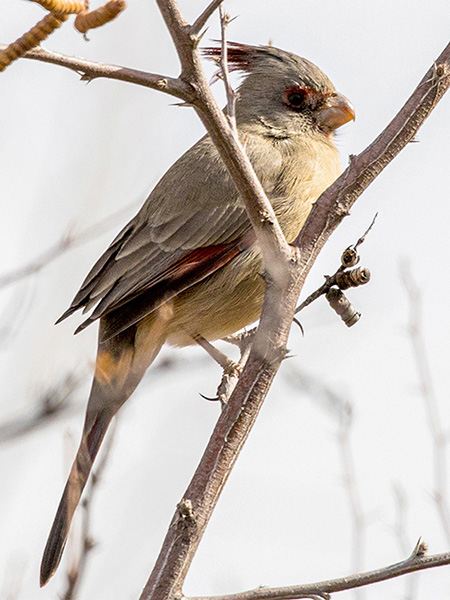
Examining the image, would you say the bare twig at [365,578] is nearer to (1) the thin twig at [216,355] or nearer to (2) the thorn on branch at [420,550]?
(2) the thorn on branch at [420,550]

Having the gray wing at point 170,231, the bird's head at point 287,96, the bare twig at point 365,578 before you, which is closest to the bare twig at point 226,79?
the bare twig at point 365,578

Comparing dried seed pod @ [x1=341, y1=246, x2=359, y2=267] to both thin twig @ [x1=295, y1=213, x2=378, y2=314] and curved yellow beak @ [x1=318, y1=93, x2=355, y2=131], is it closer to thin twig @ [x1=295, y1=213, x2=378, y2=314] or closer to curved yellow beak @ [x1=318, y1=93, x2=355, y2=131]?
thin twig @ [x1=295, y1=213, x2=378, y2=314]

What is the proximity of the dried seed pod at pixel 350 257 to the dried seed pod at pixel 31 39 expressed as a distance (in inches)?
54.2

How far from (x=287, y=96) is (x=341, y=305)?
8.42ft

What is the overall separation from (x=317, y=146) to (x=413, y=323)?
3.61ft

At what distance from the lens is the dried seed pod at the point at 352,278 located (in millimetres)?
2879

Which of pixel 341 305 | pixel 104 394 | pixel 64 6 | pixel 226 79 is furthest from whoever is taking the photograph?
pixel 104 394

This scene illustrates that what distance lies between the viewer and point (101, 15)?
5.99 ft

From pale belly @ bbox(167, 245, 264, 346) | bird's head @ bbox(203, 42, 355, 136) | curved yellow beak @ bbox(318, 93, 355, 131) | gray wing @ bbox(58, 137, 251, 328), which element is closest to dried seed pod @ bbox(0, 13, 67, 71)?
gray wing @ bbox(58, 137, 251, 328)

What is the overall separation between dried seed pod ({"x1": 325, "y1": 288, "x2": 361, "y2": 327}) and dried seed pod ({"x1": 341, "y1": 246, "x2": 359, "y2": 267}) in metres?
0.10

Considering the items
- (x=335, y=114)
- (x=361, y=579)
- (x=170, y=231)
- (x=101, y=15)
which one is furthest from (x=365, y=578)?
(x=335, y=114)

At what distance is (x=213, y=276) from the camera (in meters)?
4.43

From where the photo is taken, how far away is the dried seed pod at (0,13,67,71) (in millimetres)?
1775

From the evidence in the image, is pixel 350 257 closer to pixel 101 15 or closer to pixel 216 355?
pixel 101 15
